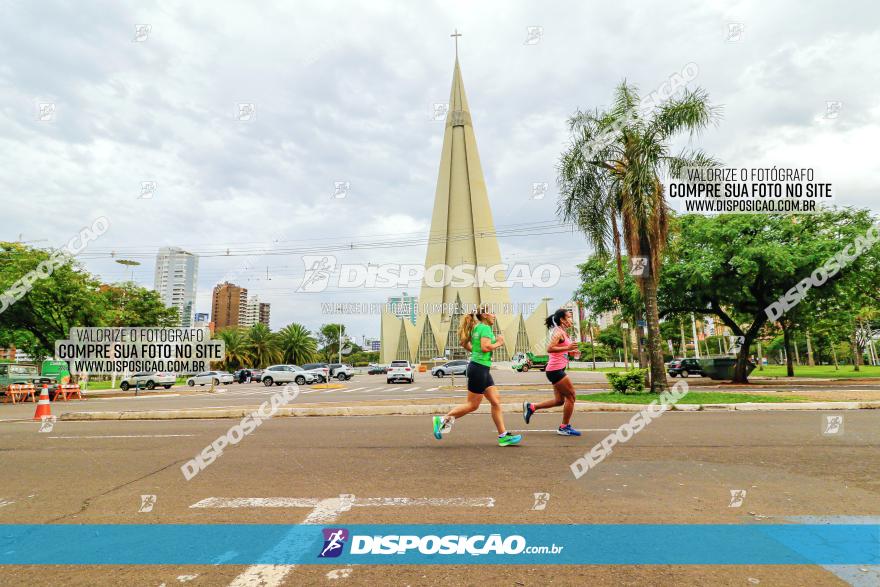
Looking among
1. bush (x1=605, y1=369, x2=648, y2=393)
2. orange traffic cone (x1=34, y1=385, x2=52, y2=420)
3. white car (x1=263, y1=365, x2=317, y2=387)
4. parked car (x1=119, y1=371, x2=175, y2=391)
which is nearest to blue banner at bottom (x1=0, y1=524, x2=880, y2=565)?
Answer: orange traffic cone (x1=34, y1=385, x2=52, y2=420)

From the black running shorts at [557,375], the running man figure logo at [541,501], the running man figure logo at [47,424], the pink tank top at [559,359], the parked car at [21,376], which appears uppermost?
the pink tank top at [559,359]

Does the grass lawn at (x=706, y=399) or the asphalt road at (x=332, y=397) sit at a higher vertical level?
the grass lawn at (x=706, y=399)

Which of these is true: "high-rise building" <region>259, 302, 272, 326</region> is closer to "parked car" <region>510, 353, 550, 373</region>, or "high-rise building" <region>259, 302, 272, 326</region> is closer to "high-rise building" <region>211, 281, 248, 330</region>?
"high-rise building" <region>211, 281, 248, 330</region>

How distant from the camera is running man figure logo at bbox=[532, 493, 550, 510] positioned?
3.70 meters

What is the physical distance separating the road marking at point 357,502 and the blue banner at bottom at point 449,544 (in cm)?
45

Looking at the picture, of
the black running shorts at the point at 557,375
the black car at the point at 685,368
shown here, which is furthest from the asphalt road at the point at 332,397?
the black car at the point at 685,368

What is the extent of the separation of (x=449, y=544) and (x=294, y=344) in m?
65.7

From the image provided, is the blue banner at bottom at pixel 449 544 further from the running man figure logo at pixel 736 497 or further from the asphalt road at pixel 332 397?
the asphalt road at pixel 332 397

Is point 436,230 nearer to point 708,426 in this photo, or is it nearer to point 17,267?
point 17,267

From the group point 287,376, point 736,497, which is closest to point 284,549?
point 736,497

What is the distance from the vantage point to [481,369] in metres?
6.21

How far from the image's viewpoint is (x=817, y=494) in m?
3.97

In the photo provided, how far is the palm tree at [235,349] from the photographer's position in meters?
57.0

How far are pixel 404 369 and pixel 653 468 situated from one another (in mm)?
29843
